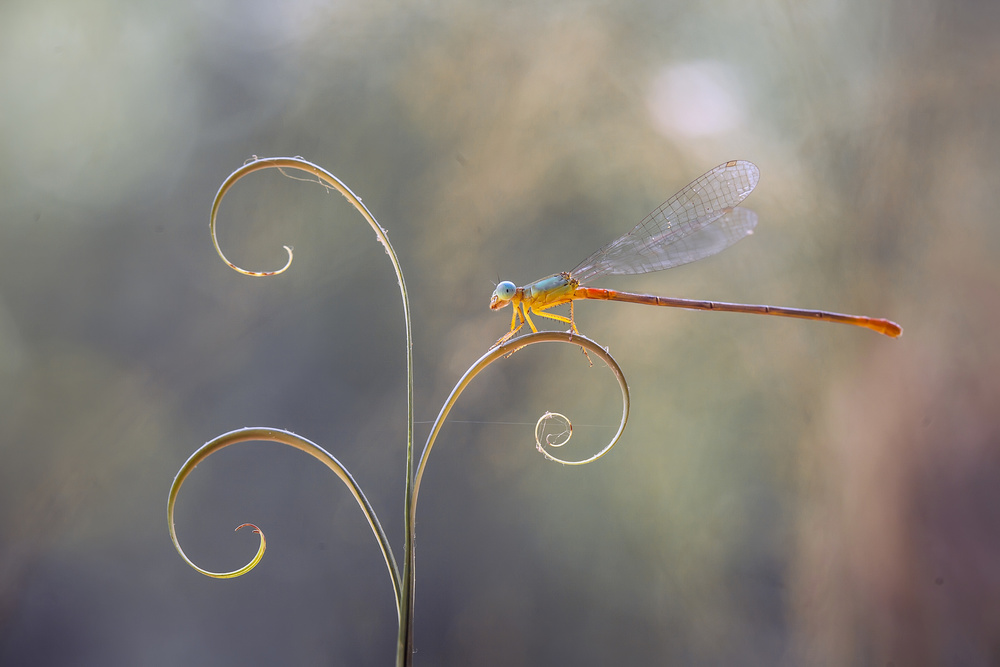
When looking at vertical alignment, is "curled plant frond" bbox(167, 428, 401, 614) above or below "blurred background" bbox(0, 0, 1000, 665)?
below

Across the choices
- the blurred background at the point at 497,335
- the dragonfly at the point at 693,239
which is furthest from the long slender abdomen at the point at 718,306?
the blurred background at the point at 497,335

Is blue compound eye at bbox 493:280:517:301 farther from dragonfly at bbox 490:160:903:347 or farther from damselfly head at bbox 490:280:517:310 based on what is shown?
dragonfly at bbox 490:160:903:347

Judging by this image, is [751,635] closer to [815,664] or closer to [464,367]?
[815,664]

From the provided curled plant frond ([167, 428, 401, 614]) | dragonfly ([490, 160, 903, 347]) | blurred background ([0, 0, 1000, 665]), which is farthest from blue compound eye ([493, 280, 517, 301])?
blurred background ([0, 0, 1000, 665])

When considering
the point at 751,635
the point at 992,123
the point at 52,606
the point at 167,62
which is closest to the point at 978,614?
the point at 751,635

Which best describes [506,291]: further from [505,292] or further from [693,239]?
[693,239]

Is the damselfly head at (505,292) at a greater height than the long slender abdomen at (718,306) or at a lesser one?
lesser

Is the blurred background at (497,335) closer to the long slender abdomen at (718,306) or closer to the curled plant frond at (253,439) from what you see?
the long slender abdomen at (718,306)
